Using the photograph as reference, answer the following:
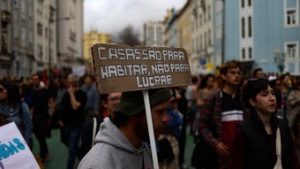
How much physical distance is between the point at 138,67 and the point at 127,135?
0.45 meters

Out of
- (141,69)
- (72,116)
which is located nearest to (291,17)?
(72,116)

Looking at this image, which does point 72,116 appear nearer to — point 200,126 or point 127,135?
point 200,126

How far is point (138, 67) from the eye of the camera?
117 inches

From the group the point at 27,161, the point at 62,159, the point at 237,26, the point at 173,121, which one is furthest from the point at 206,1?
the point at 27,161

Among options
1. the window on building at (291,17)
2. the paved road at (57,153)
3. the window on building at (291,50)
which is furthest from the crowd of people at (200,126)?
the window on building at (291,50)

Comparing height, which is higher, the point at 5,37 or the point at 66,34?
the point at 66,34

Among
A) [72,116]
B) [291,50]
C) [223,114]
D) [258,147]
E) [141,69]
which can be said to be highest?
[291,50]

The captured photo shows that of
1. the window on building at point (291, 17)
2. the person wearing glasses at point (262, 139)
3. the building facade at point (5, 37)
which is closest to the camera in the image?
the person wearing glasses at point (262, 139)

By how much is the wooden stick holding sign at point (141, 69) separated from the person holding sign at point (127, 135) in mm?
52

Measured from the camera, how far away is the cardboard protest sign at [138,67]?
8.99 feet

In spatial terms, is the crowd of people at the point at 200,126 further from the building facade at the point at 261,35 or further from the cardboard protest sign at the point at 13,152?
the building facade at the point at 261,35

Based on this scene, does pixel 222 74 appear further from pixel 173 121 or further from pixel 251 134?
pixel 173 121

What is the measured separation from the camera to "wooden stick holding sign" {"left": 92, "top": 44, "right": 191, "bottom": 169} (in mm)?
2730

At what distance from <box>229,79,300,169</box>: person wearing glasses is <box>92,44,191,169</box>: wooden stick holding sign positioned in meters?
1.04
